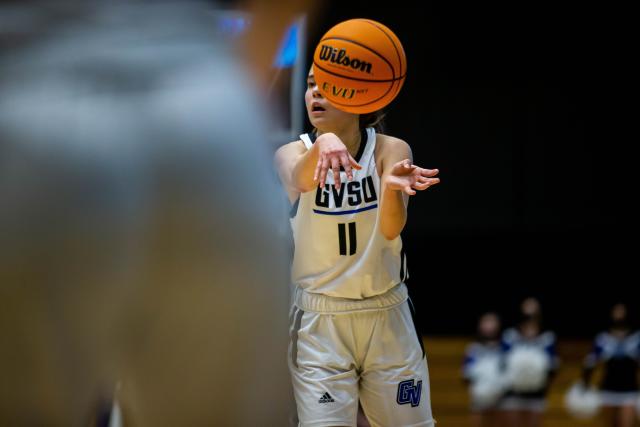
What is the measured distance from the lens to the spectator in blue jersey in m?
8.38

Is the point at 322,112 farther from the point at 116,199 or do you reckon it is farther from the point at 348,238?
the point at 116,199

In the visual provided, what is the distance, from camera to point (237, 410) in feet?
6.70

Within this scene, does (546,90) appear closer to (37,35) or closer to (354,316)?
(354,316)

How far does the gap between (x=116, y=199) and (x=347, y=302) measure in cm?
175

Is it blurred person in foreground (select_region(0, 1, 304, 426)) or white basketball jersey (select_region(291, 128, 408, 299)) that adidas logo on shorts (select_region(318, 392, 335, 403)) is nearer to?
white basketball jersey (select_region(291, 128, 408, 299))

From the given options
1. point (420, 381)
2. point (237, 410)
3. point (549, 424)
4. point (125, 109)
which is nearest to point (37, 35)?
point (125, 109)

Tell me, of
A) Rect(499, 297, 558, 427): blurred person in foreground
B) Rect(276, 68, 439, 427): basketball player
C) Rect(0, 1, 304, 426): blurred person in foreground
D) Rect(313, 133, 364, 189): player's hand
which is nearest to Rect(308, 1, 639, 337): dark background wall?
Rect(499, 297, 558, 427): blurred person in foreground

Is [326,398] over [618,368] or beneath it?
over

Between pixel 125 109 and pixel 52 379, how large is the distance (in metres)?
0.56

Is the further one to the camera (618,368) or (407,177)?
(618,368)

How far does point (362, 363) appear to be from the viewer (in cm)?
341

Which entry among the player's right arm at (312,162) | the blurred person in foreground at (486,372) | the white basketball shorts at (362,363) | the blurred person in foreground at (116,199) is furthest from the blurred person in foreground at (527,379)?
the blurred person in foreground at (116,199)

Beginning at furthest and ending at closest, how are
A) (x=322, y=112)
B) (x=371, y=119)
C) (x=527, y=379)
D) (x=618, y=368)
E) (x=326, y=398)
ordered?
(x=618, y=368), (x=527, y=379), (x=371, y=119), (x=322, y=112), (x=326, y=398)

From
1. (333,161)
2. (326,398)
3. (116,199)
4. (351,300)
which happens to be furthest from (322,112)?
(116,199)
